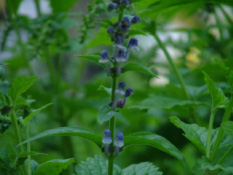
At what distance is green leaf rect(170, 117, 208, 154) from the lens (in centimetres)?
75

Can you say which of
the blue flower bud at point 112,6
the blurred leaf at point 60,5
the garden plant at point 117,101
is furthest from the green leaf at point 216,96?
the blurred leaf at point 60,5

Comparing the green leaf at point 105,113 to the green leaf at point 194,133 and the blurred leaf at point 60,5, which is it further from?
the blurred leaf at point 60,5

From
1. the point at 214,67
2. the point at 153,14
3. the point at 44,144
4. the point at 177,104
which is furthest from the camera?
the point at 44,144

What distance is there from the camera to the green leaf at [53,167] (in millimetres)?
725

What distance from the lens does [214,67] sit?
1.37 meters

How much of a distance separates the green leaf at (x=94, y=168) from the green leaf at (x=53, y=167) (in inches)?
2.4

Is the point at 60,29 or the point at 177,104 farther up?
the point at 60,29

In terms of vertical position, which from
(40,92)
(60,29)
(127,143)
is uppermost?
(60,29)

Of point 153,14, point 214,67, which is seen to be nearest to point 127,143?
point 153,14

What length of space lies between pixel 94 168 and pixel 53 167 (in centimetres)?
11

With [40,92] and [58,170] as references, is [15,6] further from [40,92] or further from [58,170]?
[58,170]

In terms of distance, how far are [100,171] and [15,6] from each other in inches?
39.8

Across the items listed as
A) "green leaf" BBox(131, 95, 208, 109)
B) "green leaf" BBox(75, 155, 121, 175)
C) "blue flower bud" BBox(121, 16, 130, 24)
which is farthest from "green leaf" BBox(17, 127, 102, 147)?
"green leaf" BBox(131, 95, 208, 109)

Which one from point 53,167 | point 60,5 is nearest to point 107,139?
point 53,167
